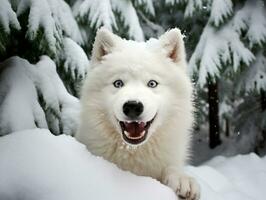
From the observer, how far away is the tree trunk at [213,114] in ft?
37.8

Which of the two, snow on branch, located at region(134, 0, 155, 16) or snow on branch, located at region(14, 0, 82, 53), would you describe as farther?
snow on branch, located at region(134, 0, 155, 16)

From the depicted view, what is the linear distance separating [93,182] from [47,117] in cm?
212

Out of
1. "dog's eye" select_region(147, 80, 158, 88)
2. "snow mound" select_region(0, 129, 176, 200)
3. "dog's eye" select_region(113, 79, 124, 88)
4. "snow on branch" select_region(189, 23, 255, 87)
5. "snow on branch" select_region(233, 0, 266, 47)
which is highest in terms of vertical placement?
"snow mound" select_region(0, 129, 176, 200)

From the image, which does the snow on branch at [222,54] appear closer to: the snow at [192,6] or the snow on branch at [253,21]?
the snow on branch at [253,21]

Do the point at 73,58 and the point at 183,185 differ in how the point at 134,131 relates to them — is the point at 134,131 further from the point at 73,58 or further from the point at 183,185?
the point at 73,58

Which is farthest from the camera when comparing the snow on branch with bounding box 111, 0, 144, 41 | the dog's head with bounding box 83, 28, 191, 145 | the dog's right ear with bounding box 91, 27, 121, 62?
the snow on branch with bounding box 111, 0, 144, 41

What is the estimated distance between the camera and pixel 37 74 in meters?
3.77

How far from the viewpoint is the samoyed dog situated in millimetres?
2721

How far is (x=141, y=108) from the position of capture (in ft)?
8.55

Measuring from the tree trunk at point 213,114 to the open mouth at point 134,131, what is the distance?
8408 millimetres

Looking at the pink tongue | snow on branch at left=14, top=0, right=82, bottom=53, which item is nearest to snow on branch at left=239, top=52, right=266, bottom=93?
snow on branch at left=14, top=0, right=82, bottom=53

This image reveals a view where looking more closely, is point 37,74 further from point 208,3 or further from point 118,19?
point 208,3

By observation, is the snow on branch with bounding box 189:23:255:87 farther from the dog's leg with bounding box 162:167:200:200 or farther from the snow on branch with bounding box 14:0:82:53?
the dog's leg with bounding box 162:167:200:200

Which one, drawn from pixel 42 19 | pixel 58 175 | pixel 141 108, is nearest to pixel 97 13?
pixel 42 19
